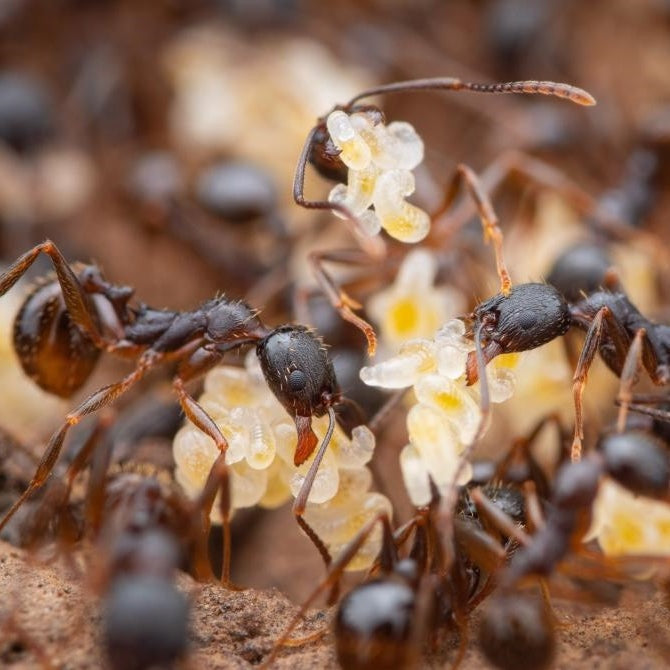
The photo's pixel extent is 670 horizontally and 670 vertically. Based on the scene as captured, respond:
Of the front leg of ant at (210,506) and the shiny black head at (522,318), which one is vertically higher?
the shiny black head at (522,318)

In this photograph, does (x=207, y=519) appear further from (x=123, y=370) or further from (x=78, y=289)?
(x=123, y=370)

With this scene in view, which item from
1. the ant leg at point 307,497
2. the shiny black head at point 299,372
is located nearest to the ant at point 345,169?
the shiny black head at point 299,372

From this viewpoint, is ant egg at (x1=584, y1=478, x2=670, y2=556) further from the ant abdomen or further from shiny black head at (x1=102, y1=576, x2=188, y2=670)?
the ant abdomen

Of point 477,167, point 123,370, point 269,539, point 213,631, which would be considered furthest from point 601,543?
point 477,167

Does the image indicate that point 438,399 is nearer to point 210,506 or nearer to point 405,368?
point 405,368

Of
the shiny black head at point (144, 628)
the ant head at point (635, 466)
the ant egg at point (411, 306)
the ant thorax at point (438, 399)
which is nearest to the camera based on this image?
the shiny black head at point (144, 628)

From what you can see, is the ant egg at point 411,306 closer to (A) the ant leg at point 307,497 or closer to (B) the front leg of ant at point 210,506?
(A) the ant leg at point 307,497
